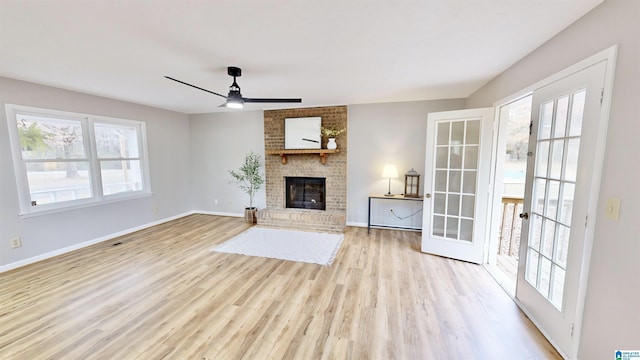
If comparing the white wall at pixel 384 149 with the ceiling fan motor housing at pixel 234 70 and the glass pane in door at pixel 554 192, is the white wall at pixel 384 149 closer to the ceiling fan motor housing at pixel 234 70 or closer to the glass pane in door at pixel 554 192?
the glass pane in door at pixel 554 192

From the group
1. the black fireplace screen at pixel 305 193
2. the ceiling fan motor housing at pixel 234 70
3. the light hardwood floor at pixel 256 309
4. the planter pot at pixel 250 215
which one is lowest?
the light hardwood floor at pixel 256 309

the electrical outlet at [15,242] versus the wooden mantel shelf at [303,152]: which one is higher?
the wooden mantel shelf at [303,152]

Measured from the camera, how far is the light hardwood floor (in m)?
1.82

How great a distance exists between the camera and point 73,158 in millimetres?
3684

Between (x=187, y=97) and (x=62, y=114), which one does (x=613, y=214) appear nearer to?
(x=187, y=97)

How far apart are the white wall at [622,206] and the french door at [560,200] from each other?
0.28 ft

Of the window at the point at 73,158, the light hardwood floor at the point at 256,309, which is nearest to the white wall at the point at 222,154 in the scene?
the window at the point at 73,158

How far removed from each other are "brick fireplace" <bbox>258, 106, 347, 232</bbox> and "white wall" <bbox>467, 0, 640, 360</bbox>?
3384mm

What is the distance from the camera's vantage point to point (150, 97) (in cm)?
411

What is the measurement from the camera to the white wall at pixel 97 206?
120 inches

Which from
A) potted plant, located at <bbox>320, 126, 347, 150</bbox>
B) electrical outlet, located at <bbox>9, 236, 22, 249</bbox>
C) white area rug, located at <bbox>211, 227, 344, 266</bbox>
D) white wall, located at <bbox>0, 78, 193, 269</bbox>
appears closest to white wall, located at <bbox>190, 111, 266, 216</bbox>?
white wall, located at <bbox>0, 78, 193, 269</bbox>

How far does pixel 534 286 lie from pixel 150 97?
5.74 meters

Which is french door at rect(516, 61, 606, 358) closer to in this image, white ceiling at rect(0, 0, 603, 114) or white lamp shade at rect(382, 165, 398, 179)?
white ceiling at rect(0, 0, 603, 114)

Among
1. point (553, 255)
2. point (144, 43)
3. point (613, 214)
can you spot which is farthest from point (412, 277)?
point (144, 43)
